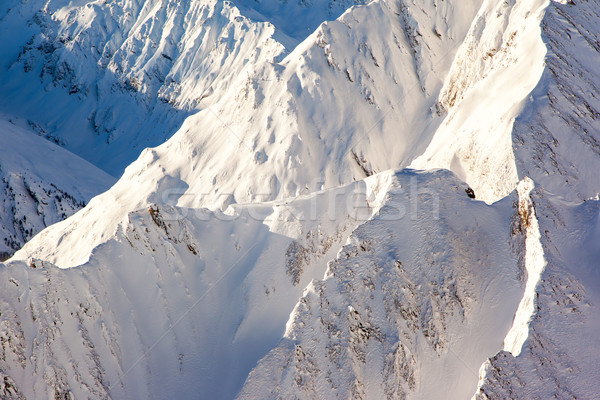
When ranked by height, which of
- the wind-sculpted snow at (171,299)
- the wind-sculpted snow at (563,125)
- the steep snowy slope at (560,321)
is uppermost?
the wind-sculpted snow at (563,125)

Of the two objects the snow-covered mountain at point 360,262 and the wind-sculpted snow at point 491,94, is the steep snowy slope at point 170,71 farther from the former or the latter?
the snow-covered mountain at point 360,262

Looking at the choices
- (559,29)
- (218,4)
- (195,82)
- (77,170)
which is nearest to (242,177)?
(559,29)

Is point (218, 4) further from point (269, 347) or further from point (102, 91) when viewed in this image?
point (269, 347)

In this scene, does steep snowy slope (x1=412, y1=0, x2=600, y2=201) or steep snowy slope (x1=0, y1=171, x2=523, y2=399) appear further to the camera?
steep snowy slope (x1=412, y1=0, x2=600, y2=201)

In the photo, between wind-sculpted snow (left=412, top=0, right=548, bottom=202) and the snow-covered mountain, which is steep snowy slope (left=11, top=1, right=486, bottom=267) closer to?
the snow-covered mountain

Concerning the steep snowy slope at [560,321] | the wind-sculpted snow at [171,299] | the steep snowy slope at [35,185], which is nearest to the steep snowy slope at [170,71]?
the steep snowy slope at [35,185]

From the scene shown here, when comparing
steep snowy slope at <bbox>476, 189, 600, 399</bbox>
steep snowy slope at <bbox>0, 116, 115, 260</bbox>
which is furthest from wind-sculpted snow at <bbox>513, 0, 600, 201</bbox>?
steep snowy slope at <bbox>0, 116, 115, 260</bbox>

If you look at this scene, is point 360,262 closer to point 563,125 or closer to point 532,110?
point 532,110
